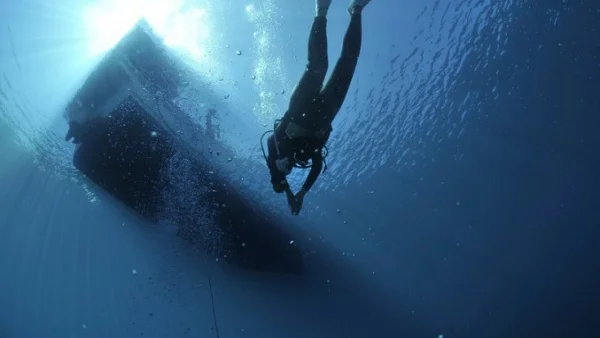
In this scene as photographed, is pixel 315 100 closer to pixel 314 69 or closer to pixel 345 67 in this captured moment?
pixel 314 69

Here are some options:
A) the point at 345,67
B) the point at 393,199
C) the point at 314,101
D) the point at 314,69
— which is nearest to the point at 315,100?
the point at 314,101

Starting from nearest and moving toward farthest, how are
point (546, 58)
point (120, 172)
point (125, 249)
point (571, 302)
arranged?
point (120, 172) < point (546, 58) < point (125, 249) < point (571, 302)

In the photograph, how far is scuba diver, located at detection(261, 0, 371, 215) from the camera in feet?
14.0

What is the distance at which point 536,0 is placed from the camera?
13.0 m

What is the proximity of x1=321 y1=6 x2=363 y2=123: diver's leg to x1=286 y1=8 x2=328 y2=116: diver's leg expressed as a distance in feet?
0.58

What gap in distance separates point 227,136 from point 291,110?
351 inches

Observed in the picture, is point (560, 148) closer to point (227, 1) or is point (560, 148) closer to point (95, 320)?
point (227, 1)

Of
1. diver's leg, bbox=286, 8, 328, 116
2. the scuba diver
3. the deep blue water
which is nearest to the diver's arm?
the scuba diver

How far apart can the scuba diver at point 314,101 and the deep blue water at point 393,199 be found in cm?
575

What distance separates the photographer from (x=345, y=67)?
4.43 m

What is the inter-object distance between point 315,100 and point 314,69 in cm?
40

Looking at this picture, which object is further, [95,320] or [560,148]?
[95,320]

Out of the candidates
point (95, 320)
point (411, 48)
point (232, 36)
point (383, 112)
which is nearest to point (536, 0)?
point (411, 48)

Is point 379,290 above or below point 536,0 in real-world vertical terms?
below
